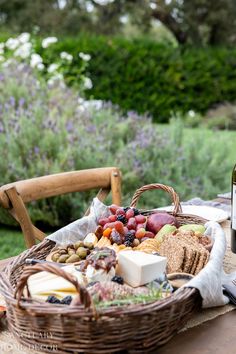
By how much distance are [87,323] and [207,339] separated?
30 cm

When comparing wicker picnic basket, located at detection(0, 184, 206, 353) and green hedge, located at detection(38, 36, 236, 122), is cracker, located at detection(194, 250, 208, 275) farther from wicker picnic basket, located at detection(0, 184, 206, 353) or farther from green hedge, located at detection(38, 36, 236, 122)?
green hedge, located at detection(38, 36, 236, 122)

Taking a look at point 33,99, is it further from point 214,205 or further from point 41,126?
point 214,205

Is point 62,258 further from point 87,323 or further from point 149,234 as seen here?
point 87,323

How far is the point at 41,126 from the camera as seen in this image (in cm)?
473

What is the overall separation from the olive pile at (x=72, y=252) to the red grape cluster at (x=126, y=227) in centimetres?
8

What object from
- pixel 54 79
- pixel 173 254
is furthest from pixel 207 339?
pixel 54 79

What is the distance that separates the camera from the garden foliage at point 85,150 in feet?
14.8

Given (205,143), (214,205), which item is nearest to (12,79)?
(205,143)

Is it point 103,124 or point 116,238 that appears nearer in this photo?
point 116,238

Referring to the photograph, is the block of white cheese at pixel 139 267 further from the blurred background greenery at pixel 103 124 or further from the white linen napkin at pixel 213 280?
the blurred background greenery at pixel 103 124

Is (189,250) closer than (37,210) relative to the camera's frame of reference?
Yes

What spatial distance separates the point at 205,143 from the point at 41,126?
172cm

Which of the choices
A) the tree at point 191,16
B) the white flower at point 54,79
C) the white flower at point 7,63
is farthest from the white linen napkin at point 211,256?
the tree at point 191,16

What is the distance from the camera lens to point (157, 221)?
5.38 ft
